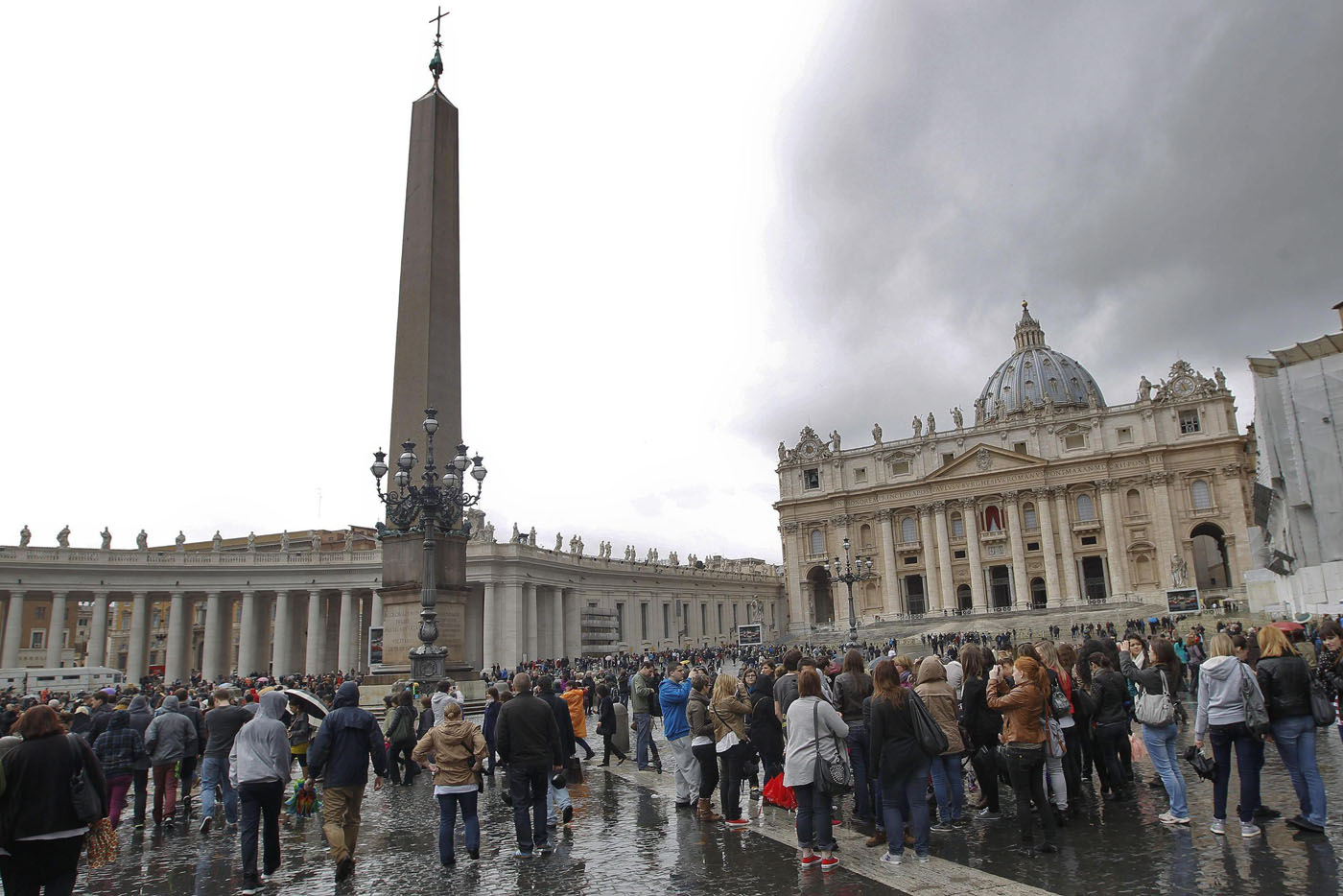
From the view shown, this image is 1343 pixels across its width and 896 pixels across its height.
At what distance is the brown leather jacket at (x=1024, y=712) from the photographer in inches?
257

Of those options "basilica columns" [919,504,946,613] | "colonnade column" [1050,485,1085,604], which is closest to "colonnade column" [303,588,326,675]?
"basilica columns" [919,504,946,613]

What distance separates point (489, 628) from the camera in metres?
44.8

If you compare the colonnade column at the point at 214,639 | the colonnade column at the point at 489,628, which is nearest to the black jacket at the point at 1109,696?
the colonnade column at the point at 489,628

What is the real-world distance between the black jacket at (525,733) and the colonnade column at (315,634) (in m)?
42.6

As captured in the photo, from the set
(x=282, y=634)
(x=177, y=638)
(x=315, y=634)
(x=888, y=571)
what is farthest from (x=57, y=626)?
(x=888, y=571)

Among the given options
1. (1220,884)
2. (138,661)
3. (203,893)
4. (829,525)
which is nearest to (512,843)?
(203,893)

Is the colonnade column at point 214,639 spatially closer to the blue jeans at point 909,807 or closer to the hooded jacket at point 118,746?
the hooded jacket at point 118,746

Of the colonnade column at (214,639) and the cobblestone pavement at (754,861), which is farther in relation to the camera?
the colonnade column at (214,639)

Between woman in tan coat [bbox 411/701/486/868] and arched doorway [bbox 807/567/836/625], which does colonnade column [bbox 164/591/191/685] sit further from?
arched doorway [bbox 807/567/836/625]

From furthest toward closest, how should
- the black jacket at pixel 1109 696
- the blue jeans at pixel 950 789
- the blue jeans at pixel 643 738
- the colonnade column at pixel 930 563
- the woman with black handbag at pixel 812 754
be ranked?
the colonnade column at pixel 930 563
the blue jeans at pixel 643 738
the black jacket at pixel 1109 696
the blue jeans at pixel 950 789
the woman with black handbag at pixel 812 754

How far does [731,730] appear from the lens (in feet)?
25.7

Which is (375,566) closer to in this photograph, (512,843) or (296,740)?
(296,740)

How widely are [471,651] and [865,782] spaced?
133 feet

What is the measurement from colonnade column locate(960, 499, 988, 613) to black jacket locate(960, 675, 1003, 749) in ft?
204
